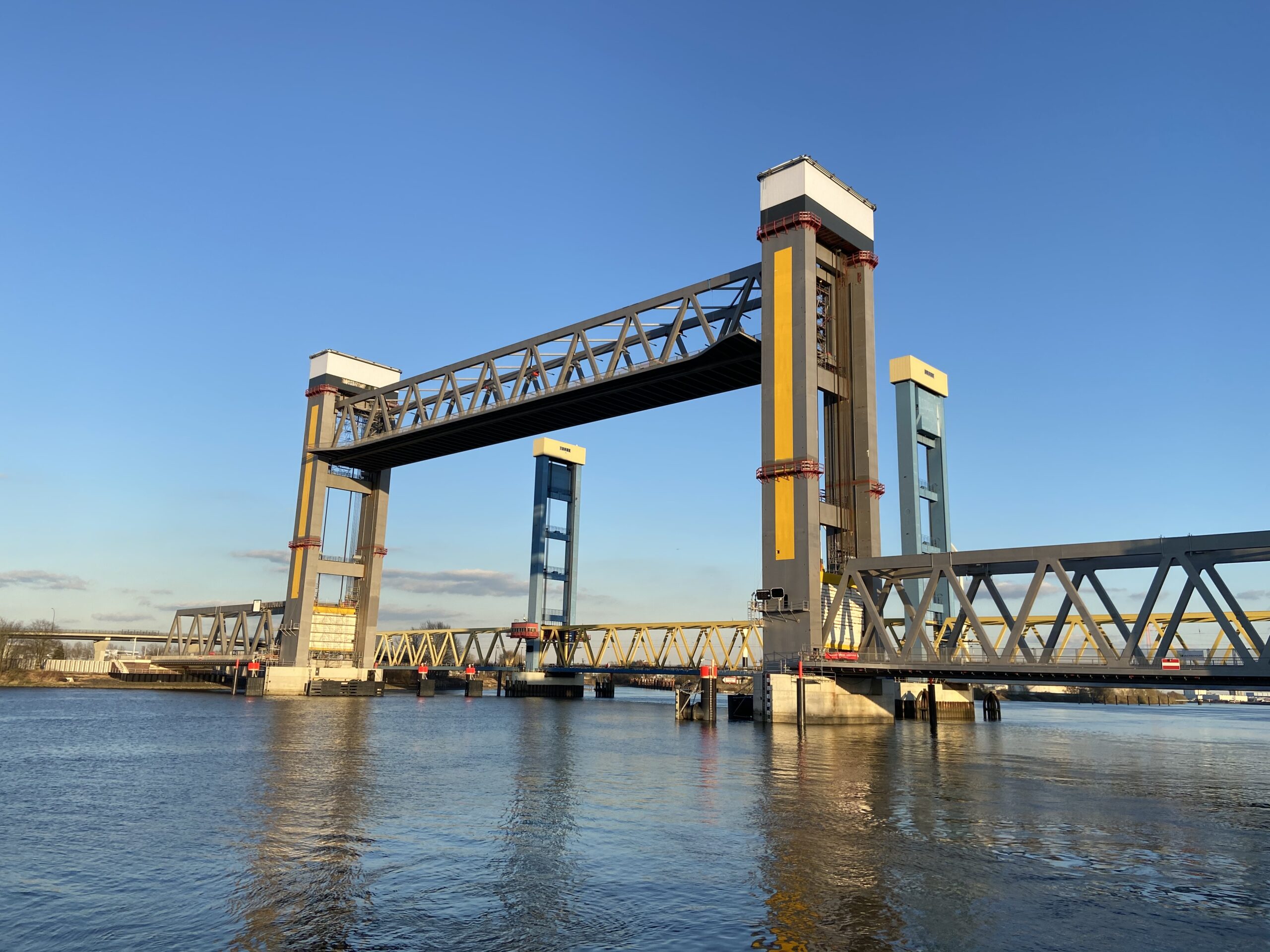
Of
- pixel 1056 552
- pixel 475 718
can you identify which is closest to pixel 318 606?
pixel 475 718

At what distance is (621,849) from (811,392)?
3617cm

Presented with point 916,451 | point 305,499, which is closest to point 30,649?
point 305,499

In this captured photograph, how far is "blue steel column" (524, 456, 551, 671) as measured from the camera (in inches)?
4092

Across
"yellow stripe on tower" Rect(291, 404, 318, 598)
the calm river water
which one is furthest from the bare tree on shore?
the calm river water

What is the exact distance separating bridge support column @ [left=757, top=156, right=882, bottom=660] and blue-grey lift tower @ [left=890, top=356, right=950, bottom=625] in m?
16.6

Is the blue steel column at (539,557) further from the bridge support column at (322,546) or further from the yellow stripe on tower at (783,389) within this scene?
the yellow stripe on tower at (783,389)

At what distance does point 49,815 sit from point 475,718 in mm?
42084

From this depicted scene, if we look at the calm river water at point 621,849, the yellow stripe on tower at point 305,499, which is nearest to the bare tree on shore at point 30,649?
the yellow stripe on tower at point 305,499

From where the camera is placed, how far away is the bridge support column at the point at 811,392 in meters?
49.3

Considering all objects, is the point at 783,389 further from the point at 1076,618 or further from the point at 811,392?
the point at 1076,618

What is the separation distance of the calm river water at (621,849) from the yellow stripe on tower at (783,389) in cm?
1409

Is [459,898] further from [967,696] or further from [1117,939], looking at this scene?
[967,696]

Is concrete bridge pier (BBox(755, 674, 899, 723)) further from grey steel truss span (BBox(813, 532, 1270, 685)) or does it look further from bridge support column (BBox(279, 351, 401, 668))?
bridge support column (BBox(279, 351, 401, 668))

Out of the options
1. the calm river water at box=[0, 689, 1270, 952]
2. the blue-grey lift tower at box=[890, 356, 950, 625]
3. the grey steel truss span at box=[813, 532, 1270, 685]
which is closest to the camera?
the calm river water at box=[0, 689, 1270, 952]
